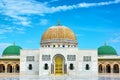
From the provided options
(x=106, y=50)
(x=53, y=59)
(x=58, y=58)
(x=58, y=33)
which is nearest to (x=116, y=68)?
(x=106, y=50)

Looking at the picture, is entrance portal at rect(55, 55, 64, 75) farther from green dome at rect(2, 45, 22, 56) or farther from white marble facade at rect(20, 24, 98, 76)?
green dome at rect(2, 45, 22, 56)

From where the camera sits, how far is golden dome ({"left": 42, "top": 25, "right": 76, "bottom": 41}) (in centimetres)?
4275

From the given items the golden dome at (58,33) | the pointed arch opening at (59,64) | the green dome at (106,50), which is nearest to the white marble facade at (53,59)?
the pointed arch opening at (59,64)

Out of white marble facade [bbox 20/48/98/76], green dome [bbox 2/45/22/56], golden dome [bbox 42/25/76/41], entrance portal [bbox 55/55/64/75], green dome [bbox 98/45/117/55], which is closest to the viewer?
white marble facade [bbox 20/48/98/76]

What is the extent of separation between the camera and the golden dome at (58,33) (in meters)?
42.8

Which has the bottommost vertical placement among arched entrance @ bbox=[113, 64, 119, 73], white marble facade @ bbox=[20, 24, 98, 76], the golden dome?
arched entrance @ bbox=[113, 64, 119, 73]

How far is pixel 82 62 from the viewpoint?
40.7m

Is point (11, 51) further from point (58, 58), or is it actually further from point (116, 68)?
point (116, 68)

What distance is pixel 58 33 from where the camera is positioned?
42.9 m

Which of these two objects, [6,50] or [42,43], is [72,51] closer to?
[42,43]

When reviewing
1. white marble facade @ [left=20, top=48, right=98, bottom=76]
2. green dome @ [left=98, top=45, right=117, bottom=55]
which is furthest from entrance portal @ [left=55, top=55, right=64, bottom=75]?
green dome @ [left=98, top=45, right=117, bottom=55]

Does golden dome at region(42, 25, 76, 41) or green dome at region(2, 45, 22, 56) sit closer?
golden dome at region(42, 25, 76, 41)

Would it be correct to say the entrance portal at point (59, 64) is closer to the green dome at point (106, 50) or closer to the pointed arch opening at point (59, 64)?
the pointed arch opening at point (59, 64)

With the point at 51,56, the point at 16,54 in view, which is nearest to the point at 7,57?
the point at 16,54
